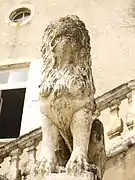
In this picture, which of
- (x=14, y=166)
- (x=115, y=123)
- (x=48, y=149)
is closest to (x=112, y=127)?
(x=115, y=123)

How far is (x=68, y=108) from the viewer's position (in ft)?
9.75

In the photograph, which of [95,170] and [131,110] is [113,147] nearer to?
[131,110]

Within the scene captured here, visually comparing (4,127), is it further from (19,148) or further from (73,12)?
(19,148)

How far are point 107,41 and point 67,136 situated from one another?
5.15 meters

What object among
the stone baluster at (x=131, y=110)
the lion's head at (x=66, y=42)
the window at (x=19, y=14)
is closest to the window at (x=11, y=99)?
the window at (x=19, y=14)

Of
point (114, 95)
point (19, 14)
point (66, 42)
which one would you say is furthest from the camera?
point (19, 14)

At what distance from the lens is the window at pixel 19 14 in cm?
905

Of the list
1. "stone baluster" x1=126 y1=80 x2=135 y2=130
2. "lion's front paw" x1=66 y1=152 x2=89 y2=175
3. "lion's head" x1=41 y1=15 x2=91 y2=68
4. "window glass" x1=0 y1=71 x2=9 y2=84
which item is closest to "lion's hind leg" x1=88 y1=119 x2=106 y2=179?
"lion's front paw" x1=66 y1=152 x2=89 y2=175

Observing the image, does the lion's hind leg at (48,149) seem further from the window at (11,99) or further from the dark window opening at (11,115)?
the dark window opening at (11,115)

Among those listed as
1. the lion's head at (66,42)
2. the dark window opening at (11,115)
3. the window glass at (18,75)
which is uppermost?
the window glass at (18,75)

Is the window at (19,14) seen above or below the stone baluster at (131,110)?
above

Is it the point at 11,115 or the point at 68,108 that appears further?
the point at 11,115

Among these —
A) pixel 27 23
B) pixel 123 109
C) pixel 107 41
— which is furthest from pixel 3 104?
pixel 123 109

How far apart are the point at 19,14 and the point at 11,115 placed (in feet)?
5.73
